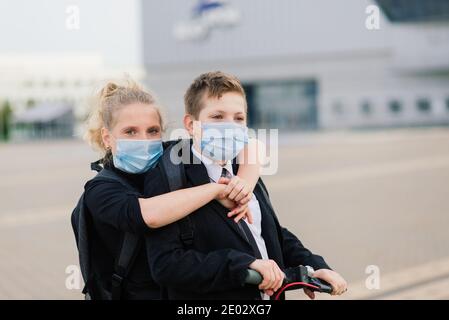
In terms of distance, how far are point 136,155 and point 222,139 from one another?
26 centimetres

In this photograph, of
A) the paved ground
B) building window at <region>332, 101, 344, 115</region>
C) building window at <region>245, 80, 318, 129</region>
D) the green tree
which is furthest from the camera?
building window at <region>245, 80, 318, 129</region>

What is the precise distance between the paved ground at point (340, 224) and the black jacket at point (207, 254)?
3.28m

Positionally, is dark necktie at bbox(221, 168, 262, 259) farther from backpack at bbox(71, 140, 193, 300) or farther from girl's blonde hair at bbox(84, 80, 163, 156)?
girl's blonde hair at bbox(84, 80, 163, 156)

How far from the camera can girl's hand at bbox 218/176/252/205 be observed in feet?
5.64

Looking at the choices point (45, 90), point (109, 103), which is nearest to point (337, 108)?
point (45, 90)

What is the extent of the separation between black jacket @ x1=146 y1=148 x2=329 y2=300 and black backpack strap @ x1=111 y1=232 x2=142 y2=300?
0.09 metres

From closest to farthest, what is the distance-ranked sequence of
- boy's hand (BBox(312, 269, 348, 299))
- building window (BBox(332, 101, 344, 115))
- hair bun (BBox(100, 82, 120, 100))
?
1. boy's hand (BBox(312, 269, 348, 299))
2. hair bun (BBox(100, 82, 120, 100))
3. building window (BBox(332, 101, 344, 115))

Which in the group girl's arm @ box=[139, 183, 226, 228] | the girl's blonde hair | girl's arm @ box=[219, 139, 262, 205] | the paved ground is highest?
the girl's blonde hair

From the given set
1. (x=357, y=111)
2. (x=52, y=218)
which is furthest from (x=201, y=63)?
(x=52, y=218)

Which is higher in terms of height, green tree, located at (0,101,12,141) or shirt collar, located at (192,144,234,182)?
shirt collar, located at (192,144,234,182)

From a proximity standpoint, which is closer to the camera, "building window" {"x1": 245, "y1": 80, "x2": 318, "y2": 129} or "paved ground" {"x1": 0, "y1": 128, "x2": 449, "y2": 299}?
"paved ground" {"x1": 0, "y1": 128, "x2": 449, "y2": 299}

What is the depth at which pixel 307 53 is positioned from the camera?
55.4m

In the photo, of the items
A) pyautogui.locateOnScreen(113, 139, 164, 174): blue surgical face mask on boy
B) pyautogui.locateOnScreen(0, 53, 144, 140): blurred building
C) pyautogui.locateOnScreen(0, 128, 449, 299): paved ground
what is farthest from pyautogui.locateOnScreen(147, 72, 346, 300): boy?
pyautogui.locateOnScreen(0, 53, 144, 140): blurred building

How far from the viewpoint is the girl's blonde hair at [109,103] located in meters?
1.89
